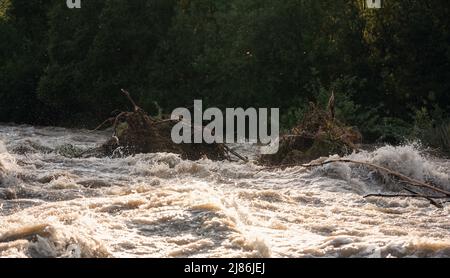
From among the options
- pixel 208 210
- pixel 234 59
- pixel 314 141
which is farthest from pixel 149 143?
pixel 234 59

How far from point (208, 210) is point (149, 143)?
506 cm

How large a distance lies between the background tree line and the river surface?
505cm

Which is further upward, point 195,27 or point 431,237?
point 195,27

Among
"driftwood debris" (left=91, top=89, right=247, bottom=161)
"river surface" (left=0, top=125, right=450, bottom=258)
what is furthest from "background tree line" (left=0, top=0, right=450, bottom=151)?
"river surface" (left=0, top=125, right=450, bottom=258)

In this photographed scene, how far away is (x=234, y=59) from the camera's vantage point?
21.0 meters

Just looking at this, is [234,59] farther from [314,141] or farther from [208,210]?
[208,210]

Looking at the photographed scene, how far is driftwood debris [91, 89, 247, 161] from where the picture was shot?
13.7 metres

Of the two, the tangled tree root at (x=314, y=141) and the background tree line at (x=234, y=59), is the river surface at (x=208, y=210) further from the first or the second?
the background tree line at (x=234, y=59)

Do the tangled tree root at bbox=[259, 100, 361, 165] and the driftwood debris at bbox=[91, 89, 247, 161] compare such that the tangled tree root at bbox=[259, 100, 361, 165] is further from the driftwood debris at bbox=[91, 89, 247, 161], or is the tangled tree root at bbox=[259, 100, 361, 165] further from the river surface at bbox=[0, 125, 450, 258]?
the driftwood debris at bbox=[91, 89, 247, 161]
